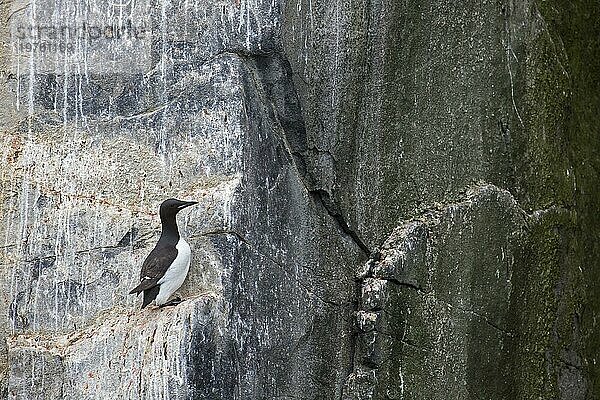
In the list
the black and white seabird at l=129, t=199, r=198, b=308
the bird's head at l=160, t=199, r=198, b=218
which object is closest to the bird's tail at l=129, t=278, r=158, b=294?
the black and white seabird at l=129, t=199, r=198, b=308

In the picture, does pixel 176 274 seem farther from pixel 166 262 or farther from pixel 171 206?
pixel 171 206

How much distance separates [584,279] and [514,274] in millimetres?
502

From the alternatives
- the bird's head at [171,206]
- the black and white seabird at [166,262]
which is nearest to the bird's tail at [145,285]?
the black and white seabird at [166,262]

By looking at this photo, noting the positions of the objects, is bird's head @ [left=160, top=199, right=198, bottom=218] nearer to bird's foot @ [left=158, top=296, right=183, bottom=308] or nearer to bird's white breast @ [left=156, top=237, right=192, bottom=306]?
bird's white breast @ [left=156, top=237, right=192, bottom=306]

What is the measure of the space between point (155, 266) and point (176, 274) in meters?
0.05

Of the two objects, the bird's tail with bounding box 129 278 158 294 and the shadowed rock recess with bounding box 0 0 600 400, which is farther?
the shadowed rock recess with bounding box 0 0 600 400

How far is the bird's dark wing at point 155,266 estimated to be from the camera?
9.44 feet

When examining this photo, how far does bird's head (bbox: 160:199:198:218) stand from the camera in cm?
290

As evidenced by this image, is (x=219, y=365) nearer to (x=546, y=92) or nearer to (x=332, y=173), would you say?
(x=332, y=173)

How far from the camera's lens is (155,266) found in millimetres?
2883

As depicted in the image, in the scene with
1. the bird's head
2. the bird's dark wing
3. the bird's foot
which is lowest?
the bird's foot

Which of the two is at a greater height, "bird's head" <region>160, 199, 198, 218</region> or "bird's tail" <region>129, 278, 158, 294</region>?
"bird's head" <region>160, 199, 198, 218</region>

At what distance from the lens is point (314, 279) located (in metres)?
3.21

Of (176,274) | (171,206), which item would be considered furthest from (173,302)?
(171,206)
